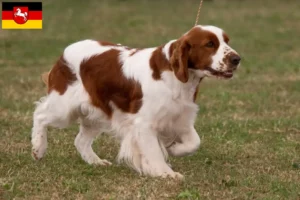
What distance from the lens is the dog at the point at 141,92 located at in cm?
643

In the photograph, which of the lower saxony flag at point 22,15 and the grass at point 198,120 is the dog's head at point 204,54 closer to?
the grass at point 198,120

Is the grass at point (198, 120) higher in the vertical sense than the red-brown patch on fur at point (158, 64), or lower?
lower

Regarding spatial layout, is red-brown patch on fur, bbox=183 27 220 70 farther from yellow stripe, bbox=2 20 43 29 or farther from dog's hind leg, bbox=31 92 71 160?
yellow stripe, bbox=2 20 43 29

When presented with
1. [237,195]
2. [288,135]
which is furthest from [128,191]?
[288,135]

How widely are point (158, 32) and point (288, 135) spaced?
11.2 metres

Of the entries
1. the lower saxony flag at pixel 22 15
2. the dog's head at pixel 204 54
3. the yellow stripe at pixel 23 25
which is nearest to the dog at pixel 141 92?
the dog's head at pixel 204 54

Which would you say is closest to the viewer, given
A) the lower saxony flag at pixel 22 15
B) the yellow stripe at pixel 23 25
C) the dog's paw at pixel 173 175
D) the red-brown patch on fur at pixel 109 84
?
the dog's paw at pixel 173 175

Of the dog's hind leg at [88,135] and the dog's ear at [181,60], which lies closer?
the dog's ear at [181,60]

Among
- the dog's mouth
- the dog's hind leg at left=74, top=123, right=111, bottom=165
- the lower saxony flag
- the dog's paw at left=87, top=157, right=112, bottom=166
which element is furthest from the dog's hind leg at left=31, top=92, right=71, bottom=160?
the lower saxony flag

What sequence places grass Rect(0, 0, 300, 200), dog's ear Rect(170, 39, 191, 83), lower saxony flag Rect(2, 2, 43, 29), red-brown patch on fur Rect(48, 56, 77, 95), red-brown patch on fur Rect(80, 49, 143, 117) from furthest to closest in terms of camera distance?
lower saxony flag Rect(2, 2, 43, 29) < red-brown patch on fur Rect(48, 56, 77, 95) < red-brown patch on fur Rect(80, 49, 143, 117) < dog's ear Rect(170, 39, 191, 83) < grass Rect(0, 0, 300, 200)

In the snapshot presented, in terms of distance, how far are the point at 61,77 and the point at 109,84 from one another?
558 millimetres

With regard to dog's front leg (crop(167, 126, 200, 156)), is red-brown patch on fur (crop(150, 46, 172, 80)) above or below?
above

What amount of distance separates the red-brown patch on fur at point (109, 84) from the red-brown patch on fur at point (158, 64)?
0.17 metres

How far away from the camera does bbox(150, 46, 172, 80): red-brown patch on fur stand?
6.54 m
